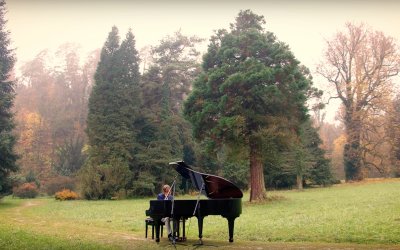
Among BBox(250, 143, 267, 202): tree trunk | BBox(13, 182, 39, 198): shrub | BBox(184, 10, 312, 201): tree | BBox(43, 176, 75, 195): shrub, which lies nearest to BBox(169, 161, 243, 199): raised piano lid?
BBox(184, 10, 312, 201): tree

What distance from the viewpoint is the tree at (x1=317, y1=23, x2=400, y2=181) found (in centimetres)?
4241

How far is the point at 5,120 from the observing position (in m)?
27.3

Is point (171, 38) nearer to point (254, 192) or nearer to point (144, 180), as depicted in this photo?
point (144, 180)

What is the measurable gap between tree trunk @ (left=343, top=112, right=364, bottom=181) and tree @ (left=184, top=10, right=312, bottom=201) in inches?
869

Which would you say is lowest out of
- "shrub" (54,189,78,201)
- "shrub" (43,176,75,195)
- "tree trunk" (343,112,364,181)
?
"shrub" (54,189,78,201)

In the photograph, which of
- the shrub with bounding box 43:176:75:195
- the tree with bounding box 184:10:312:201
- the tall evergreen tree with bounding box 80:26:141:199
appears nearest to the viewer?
the tree with bounding box 184:10:312:201

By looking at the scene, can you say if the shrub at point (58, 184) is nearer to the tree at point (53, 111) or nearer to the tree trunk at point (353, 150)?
the tree at point (53, 111)

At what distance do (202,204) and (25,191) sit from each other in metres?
32.5

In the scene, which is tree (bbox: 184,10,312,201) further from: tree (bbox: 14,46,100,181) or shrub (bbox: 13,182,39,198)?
tree (bbox: 14,46,100,181)

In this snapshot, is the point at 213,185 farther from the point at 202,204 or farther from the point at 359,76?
the point at 359,76

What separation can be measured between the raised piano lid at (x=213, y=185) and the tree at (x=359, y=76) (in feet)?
119

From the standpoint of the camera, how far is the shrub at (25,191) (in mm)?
36906

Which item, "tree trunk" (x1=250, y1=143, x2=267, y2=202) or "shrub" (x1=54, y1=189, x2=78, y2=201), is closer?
"tree trunk" (x1=250, y1=143, x2=267, y2=202)

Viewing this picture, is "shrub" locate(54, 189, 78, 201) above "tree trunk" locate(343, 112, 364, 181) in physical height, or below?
below
